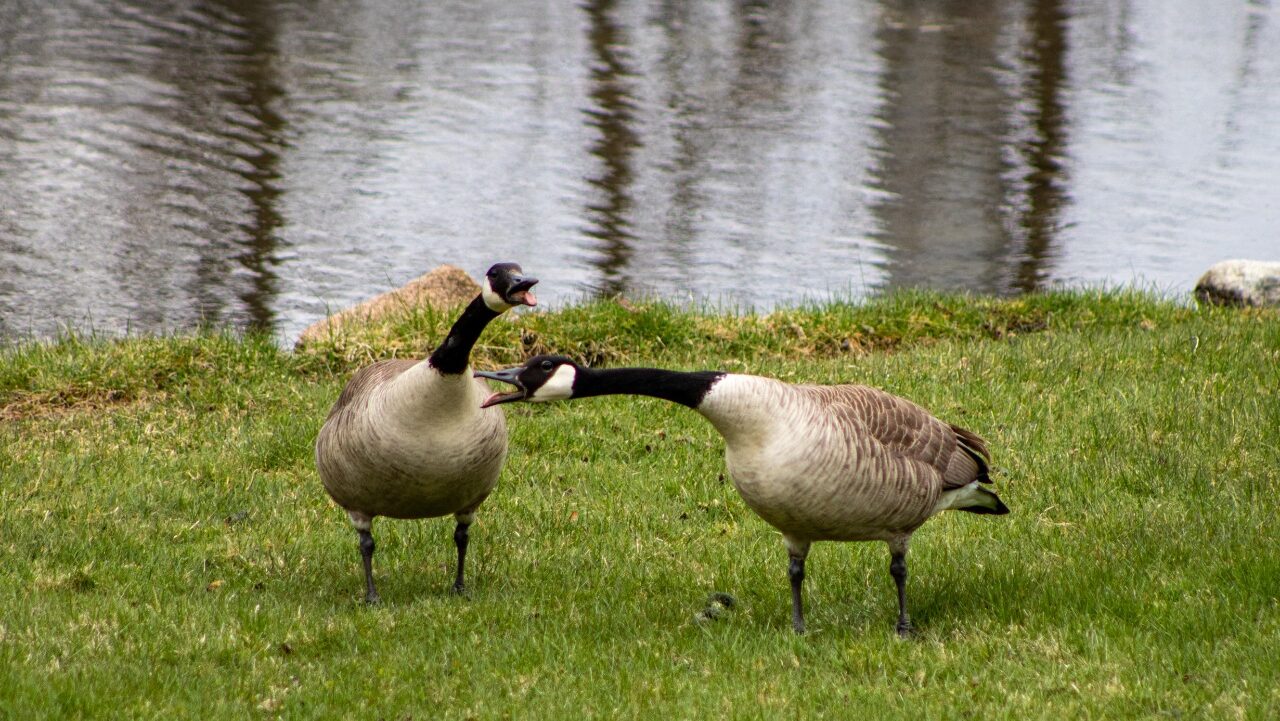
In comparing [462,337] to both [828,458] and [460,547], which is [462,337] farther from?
[828,458]

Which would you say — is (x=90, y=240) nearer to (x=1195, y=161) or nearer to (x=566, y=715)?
(x=566, y=715)

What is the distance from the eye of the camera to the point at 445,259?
16.2 m

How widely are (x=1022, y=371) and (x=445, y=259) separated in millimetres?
7795

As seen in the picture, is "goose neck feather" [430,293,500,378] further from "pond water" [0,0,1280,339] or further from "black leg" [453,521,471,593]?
"pond water" [0,0,1280,339]

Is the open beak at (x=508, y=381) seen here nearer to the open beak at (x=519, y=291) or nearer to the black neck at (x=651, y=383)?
the black neck at (x=651, y=383)

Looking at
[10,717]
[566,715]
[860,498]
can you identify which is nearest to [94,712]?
[10,717]

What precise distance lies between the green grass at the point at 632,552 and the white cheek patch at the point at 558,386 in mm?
1225

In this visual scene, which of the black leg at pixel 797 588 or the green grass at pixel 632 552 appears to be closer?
the green grass at pixel 632 552

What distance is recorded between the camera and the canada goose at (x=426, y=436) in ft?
20.1

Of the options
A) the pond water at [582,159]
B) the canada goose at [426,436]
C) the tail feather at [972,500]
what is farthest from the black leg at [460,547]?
the pond water at [582,159]

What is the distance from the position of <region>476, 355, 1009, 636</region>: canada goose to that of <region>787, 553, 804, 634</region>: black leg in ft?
0.38

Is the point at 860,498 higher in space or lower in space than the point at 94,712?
higher

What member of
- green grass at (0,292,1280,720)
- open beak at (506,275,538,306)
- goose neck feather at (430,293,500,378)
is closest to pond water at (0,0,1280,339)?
green grass at (0,292,1280,720)

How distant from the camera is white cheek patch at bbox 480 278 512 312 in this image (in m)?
5.98
